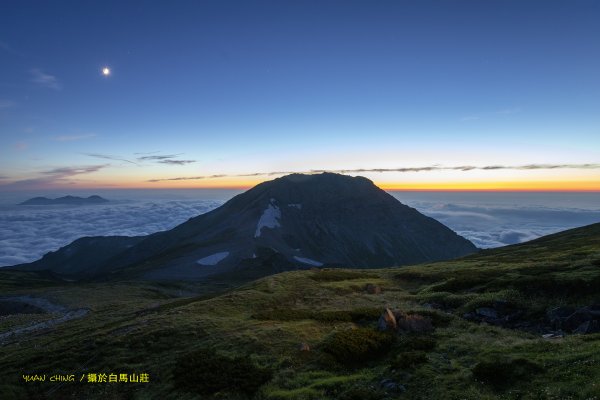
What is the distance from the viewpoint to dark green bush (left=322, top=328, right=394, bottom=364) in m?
22.6

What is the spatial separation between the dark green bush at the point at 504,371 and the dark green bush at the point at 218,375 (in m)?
11.3

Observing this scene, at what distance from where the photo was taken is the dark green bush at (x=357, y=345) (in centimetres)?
2259

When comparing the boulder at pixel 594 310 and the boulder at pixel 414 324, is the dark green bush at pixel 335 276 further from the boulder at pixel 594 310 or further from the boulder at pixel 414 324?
the boulder at pixel 594 310

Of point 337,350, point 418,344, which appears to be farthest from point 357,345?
point 418,344

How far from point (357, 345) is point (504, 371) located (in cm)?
901

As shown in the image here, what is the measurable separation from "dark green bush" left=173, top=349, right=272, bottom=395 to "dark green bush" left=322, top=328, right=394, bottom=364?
4.70m

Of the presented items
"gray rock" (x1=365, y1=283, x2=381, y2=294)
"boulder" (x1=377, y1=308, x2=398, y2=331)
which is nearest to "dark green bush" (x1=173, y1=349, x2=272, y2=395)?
"boulder" (x1=377, y1=308, x2=398, y2=331)

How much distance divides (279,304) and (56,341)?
22.5 m

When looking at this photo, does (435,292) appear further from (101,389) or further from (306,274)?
(101,389)

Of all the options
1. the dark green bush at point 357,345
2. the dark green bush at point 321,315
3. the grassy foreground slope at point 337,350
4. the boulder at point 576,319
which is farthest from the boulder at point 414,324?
the boulder at point 576,319

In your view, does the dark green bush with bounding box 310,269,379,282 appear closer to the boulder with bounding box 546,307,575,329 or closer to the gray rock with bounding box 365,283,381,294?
the gray rock with bounding box 365,283,381,294

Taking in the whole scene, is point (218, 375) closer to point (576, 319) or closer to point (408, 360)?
point (408, 360)

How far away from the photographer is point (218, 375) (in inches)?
846

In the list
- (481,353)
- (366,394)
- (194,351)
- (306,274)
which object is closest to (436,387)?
(366,394)
